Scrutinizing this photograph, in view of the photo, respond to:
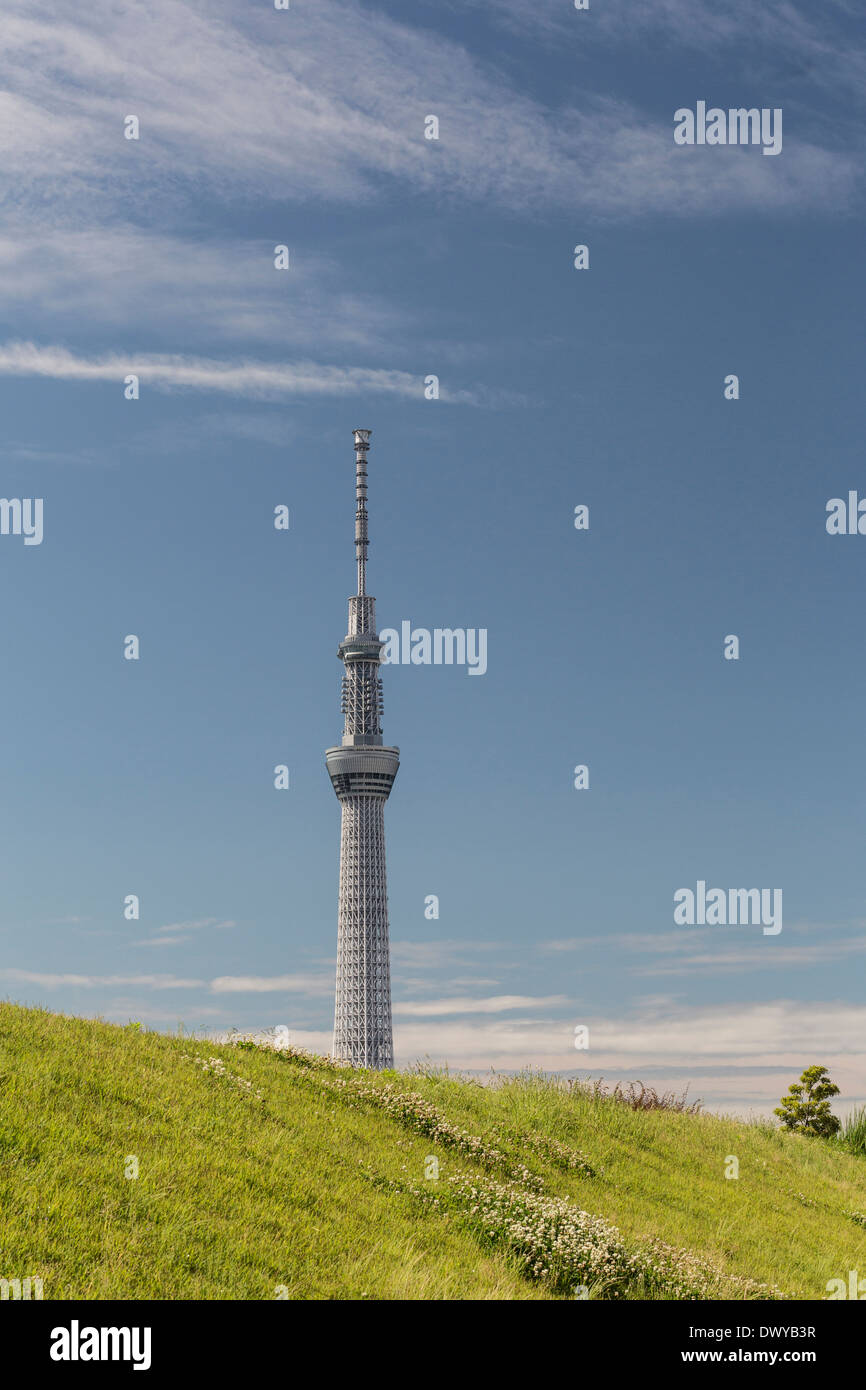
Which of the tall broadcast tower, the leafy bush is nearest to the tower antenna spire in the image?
the tall broadcast tower

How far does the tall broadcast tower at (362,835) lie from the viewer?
137375 millimetres

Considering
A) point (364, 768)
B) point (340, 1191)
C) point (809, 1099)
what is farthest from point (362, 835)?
point (340, 1191)

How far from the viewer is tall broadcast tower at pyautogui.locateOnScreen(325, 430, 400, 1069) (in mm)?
137375

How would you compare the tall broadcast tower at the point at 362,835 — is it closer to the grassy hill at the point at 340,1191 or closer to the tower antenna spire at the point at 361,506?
the tower antenna spire at the point at 361,506

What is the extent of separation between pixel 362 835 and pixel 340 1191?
124 meters

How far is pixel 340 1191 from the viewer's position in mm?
16906

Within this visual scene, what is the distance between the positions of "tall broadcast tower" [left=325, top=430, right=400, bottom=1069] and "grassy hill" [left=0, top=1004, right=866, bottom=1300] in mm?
112223

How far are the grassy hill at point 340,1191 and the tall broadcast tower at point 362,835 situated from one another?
368 feet

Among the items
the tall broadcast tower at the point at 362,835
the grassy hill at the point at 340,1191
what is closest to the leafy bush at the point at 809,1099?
the grassy hill at the point at 340,1191

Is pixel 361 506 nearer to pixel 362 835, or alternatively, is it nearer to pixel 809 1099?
pixel 362 835

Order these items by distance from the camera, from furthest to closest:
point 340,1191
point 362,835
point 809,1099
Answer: point 362,835 < point 809,1099 < point 340,1191

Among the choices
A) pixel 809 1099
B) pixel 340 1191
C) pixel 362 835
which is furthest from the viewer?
pixel 362 835

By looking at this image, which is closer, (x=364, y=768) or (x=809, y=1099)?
(x=809, y=1099)

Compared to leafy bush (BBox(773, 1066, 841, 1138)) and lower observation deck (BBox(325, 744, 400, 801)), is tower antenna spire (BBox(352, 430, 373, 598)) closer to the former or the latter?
lower observation deck (BBox(325, 744, 400, 801))
